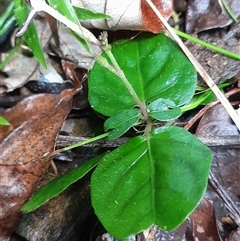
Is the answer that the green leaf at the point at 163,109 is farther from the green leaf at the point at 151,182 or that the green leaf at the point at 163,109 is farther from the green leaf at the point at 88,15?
the green leaf at the point at 88,15

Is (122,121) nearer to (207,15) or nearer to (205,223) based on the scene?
(205,223)

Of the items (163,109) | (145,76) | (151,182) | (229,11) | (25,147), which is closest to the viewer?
(151,182)

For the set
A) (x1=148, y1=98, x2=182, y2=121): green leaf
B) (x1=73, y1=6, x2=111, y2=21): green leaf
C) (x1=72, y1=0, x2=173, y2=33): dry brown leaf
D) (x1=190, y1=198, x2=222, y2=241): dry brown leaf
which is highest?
(x1=73, y1=6, x2=111, y2=21): green leaf

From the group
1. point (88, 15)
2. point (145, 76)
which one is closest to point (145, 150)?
point (145, 76)

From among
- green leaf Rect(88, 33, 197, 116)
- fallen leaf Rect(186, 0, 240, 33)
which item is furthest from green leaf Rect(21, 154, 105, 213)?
fallen leaf Rect(186, 0, 240, 33)

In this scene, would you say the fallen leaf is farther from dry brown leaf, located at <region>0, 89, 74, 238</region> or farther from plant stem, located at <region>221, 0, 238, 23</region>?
dry brown leaf, located at <region>0, 89, 74, 238</region>

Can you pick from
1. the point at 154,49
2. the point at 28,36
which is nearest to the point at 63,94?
the point at 28,36

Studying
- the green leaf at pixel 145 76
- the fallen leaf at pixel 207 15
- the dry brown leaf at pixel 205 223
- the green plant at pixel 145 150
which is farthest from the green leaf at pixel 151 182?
the fallen leaf at pixel 207 15

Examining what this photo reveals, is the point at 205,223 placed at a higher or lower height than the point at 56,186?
lower
